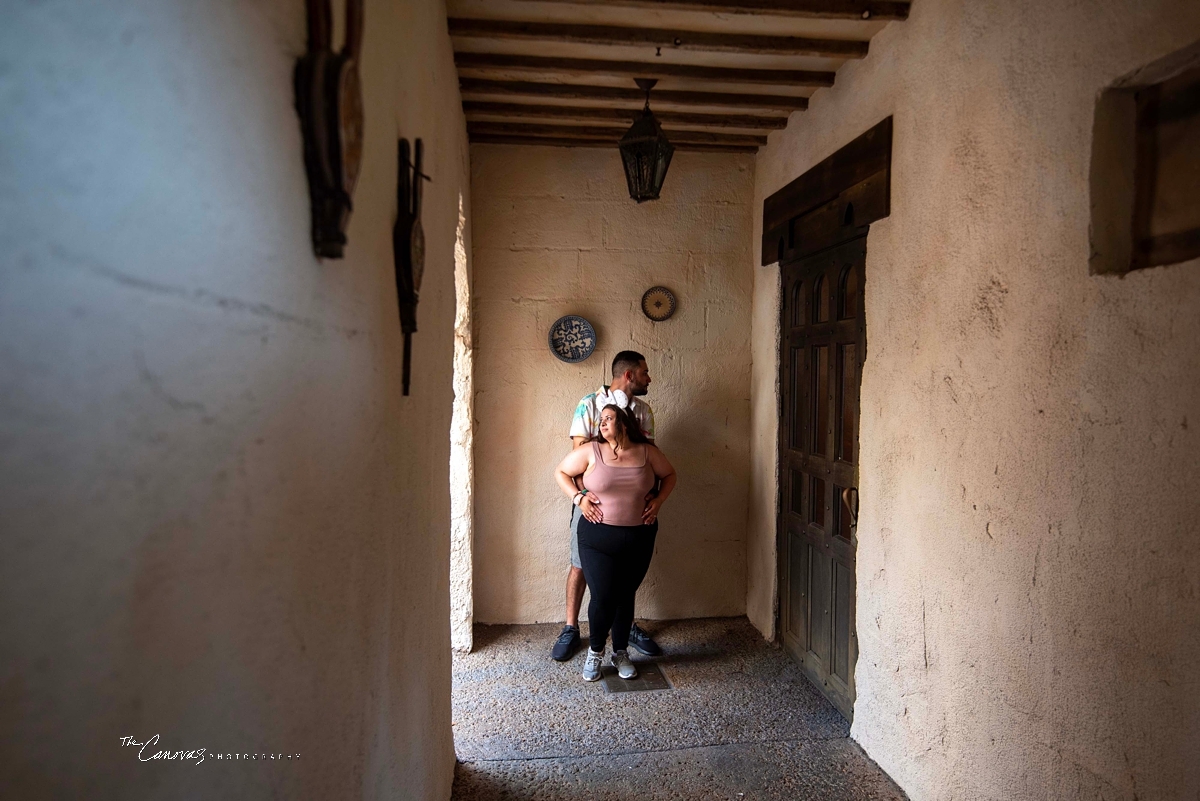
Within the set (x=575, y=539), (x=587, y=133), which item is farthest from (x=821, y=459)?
(x=587, y=133)

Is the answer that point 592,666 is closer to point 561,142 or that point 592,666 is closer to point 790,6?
point 561,142

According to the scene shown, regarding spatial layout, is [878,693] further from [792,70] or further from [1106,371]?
[792,70]

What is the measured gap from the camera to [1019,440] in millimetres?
2178

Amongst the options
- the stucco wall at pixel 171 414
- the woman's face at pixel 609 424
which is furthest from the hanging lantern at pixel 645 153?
the stucco wall at pixel 171 414

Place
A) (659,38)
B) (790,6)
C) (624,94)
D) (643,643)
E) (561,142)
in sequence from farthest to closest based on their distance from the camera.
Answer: (561,142), (643,643), (624,94), (659,38), (790,6)

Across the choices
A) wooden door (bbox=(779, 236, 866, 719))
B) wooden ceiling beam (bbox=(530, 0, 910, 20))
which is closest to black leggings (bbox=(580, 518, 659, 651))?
wooden door (bbox=(779, 236, 866, 719))

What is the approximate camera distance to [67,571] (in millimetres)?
527

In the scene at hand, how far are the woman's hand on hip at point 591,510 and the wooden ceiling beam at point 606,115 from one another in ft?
6.79

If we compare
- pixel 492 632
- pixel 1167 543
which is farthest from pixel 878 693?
pixel 492 632

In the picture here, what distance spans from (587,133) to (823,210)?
1485 mm

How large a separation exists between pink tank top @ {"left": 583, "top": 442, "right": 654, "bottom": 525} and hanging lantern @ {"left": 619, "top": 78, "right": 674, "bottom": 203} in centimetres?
138

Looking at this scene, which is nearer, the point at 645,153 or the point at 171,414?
the point at 171,414

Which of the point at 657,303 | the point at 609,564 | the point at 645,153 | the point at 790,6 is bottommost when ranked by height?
the point at 609,564

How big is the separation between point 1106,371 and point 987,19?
4.00 feet
